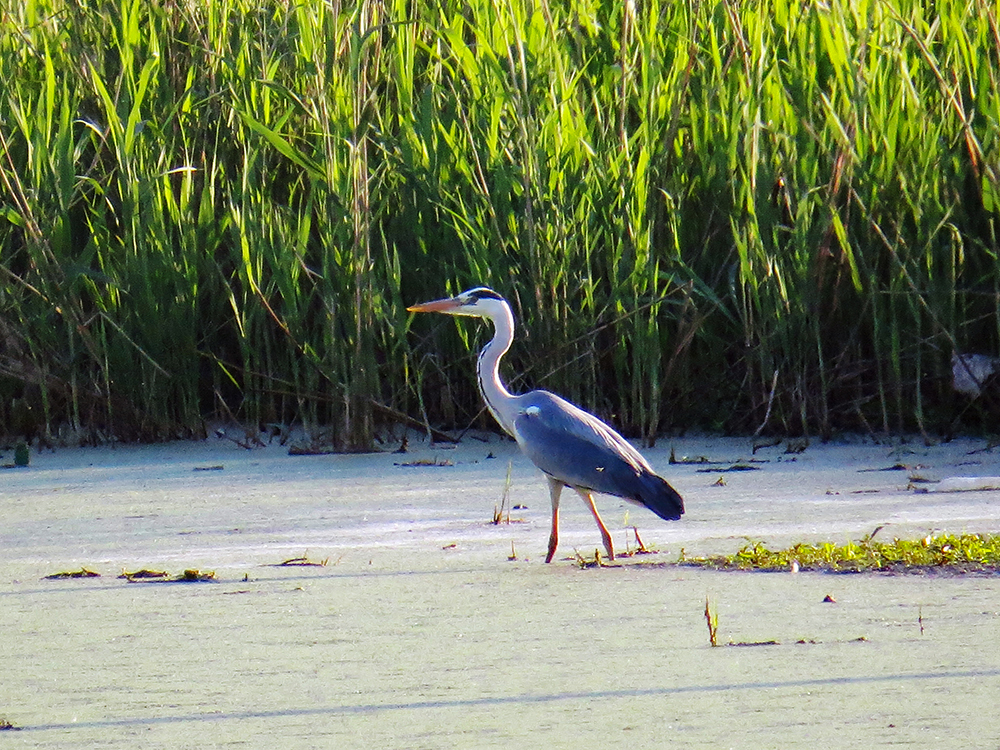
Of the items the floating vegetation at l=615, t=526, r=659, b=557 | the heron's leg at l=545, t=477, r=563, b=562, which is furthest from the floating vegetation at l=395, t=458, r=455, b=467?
the floating vegetation at l=615, t=526, r=659, b=557

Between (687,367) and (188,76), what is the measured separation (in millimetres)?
2043

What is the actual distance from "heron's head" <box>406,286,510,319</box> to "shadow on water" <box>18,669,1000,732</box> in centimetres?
244

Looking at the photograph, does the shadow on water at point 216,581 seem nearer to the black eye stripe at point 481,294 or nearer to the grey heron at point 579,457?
the grey heron at point 579,457

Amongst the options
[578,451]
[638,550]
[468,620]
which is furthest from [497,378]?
[468,620]

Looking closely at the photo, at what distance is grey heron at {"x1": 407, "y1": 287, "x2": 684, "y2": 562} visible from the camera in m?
4.23

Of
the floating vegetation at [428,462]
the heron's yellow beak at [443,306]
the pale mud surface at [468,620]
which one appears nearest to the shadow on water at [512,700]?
the pale mud surface at [468,620]

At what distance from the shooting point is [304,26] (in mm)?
5781

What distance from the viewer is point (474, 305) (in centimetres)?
516

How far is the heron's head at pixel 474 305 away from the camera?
5.10m

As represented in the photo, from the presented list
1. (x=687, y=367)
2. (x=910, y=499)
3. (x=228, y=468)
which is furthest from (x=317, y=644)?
(x=687, y=367)

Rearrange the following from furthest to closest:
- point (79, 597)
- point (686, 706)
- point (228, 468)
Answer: point (228, 468) → point (79, 597) → point (686, 706)

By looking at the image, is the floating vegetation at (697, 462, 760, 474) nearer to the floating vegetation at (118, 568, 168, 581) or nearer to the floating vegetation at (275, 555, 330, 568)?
the floating vegetation at (275, 555, 330, 568)

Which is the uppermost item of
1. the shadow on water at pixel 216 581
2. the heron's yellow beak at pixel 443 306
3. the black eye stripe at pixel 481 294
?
the black eye stripe at pixel 481 294

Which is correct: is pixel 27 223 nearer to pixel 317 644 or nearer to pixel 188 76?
pixel 188 76
